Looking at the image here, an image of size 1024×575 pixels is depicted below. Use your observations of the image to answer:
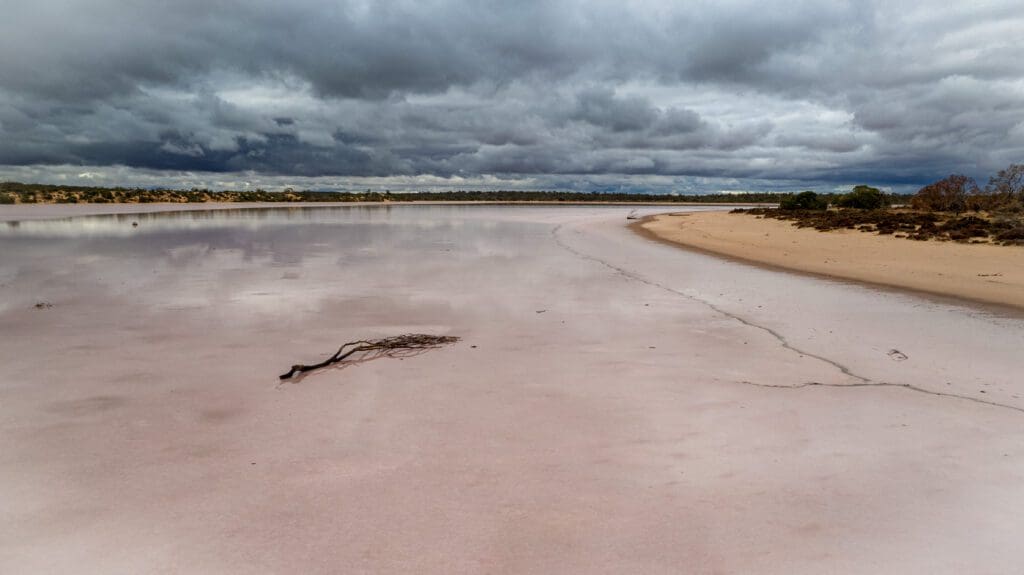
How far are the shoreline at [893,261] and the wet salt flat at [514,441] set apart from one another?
114 inches

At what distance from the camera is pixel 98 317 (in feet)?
29.6

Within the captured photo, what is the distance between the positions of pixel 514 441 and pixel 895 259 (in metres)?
17.1

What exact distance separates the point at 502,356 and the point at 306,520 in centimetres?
372

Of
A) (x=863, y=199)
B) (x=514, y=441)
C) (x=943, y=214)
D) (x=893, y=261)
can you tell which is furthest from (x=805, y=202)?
(x=514, y=441)

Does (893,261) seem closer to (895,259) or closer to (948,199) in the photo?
(895,259)

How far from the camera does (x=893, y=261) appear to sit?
55.6 ft

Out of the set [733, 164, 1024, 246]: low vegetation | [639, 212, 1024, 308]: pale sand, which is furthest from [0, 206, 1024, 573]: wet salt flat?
[733, 164, 1024, 246]: low vegetation

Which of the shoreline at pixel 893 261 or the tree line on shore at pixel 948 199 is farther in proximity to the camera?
the tree line on shore at pixel 948 199

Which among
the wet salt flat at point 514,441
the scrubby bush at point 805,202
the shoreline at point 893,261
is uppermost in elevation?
the scrubby bush at point 805,202

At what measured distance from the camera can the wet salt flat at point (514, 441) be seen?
10.8 feet

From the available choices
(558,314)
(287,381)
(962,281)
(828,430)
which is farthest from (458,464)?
(962,281)

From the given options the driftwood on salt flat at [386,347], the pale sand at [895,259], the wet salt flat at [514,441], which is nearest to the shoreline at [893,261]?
the pale sand at [895,259]

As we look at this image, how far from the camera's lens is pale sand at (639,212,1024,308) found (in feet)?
41.2

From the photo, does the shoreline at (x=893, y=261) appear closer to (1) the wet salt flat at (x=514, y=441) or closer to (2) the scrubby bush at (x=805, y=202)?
(1) the wet salt flat at (x=514, y=441)
